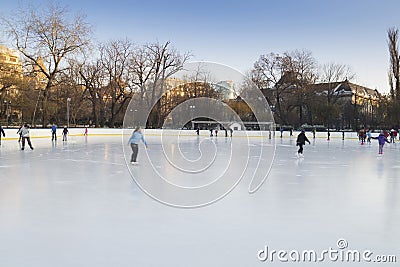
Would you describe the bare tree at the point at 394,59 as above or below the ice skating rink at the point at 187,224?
above

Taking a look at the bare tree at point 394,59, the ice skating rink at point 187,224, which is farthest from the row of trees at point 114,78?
the ice skating rink at point 187,224

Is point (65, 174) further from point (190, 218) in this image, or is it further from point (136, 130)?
point (190, 218)

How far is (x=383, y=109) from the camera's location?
105 feet

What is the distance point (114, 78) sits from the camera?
40.7 m

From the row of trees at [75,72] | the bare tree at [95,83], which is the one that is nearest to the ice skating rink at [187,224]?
the row of trees at [75,72]

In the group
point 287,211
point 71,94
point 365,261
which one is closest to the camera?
point 365,261

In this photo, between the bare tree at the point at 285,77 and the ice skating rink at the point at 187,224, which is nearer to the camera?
the ice skating rink at the point at 187,224

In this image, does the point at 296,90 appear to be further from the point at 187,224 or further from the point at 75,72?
the point at 187,224

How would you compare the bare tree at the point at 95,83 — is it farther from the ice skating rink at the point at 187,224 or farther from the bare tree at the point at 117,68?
the ice skating rink at the point at 187,224

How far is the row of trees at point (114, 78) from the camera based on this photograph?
31.3 m

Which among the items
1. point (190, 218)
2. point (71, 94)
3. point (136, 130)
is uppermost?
point (71, 94)

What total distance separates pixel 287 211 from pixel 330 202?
997 mm

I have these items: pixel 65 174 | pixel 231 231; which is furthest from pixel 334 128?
pixel 231 231

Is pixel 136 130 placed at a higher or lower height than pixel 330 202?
higher
